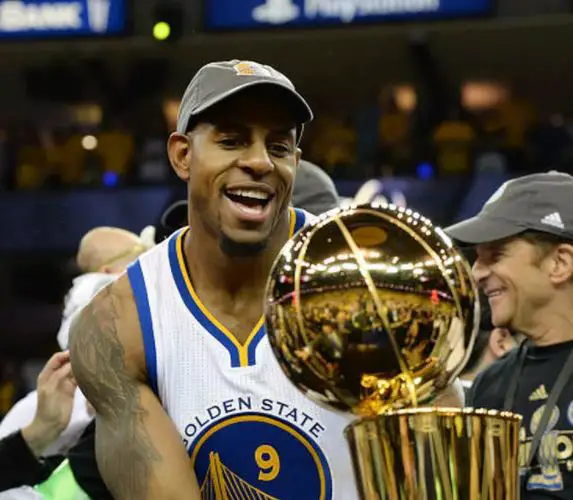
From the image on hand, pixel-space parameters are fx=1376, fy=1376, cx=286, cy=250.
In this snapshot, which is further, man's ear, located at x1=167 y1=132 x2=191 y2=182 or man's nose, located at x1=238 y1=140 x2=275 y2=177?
man's ear, located at x1=167 y1=132 x2=191 y2=182

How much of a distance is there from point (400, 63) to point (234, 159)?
1032 cm

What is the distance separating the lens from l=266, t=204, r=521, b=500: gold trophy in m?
1.45

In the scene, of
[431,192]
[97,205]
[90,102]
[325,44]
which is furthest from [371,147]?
[90,102]

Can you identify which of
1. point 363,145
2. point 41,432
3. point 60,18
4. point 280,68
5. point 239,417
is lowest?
point 363,145

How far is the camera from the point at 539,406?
110 inches

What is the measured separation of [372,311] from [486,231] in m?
1.53

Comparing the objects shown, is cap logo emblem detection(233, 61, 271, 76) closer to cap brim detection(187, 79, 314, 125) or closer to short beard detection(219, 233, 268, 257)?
cap brim detection(187, 79, 314, 125)

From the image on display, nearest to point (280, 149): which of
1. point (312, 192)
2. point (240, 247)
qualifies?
point (240, 247)

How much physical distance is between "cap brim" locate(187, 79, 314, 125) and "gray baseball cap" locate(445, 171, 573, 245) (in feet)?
2.91

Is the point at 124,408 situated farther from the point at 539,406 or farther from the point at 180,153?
the point at 539,406

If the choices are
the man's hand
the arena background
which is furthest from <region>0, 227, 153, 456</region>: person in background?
the arena background

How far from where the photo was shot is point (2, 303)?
1414 cm

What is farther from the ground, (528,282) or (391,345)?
(391,345)

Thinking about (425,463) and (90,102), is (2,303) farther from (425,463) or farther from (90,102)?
(425,463)
